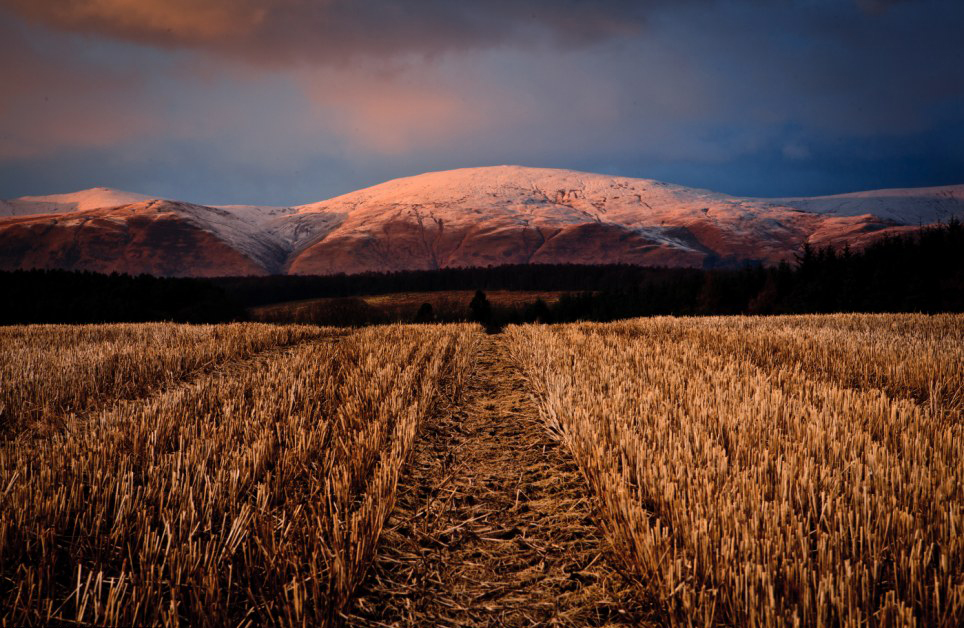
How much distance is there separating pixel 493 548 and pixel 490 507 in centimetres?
69

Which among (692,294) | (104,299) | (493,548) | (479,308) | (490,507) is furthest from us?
(692,294)

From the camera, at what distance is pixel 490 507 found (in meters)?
4.29

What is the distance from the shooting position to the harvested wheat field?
244cm

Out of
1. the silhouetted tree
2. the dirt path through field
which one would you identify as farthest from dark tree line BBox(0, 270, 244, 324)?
the dirt path through field

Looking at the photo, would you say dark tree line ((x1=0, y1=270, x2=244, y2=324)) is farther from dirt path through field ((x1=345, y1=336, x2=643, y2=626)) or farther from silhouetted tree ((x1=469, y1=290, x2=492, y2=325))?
dirt path through field ((x1=345, y1=336, x2=643, y2=626))

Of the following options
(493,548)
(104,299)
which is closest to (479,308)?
(104,299)

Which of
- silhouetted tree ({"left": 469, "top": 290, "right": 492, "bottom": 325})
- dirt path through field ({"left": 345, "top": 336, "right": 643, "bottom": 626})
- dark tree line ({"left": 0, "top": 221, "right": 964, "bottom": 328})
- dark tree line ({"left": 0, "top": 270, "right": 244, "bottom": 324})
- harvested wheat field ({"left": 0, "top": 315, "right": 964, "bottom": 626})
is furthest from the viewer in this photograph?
silhouetted tree ({"left": 469, "top": 290, "right": 492, "bottom": 325})

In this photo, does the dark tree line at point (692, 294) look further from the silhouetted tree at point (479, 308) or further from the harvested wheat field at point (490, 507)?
the harvested wheat field at point (490, 507)

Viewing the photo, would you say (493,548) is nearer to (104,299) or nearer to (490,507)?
(490,507)

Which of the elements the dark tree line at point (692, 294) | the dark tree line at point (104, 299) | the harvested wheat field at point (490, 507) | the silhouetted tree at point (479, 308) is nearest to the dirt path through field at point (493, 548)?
the harvested wheat field at point (490, 507)

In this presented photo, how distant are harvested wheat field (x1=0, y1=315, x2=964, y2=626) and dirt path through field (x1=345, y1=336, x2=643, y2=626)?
20 mm

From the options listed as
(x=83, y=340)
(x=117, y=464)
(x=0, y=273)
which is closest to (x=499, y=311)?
(x=0, y=273)

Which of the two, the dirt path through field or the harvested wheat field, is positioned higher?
the harvested wheat field

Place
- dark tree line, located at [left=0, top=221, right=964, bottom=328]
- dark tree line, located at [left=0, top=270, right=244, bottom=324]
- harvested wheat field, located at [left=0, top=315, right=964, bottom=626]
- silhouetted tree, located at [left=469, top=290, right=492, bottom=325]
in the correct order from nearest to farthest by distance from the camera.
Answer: harvested wheat field, located at [left=0, top=315, right=964, bottom=626], dark tree line, located at [left=0, top=221, right=964, bottom=328], dark tree line, located at [left=0, top=270, right=244, bottom=324], silhouetted tree, located at [left=469, top=290, right=492, bottom=325]
